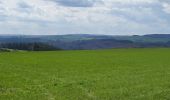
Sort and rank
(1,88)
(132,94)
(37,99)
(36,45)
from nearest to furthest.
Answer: (37,99), (132,94), (1,88), (36,45)

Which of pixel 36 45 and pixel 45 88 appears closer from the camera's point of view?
pixel 45 88

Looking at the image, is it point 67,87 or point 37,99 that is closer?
point 37,99

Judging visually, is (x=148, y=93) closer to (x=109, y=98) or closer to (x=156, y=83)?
(x=109, y=98)

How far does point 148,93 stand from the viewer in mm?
21312

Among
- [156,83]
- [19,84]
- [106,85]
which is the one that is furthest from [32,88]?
[156,83]

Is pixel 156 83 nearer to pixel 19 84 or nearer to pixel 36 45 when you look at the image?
pixel 19 84

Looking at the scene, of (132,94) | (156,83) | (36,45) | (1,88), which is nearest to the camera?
(132,94)

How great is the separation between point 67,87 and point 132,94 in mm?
4839

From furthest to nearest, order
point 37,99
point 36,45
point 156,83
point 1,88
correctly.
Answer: point 36,45, point 156,83, point 1,88, point 37,99

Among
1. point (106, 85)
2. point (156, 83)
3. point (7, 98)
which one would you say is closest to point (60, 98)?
point (7, 98)

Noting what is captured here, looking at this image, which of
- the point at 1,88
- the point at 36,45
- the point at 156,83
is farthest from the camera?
the point at 36,45

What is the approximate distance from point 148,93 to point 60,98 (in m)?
4.51

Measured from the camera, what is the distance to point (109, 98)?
773 inches

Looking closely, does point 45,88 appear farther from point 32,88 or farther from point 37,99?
point 37,99
